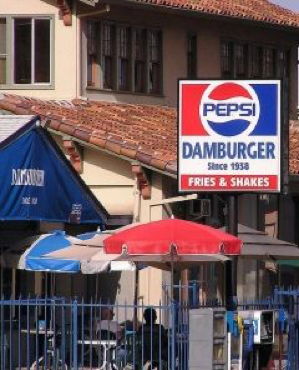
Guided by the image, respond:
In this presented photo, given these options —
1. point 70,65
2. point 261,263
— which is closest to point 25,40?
point 70,65

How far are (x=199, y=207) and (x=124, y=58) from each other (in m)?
5.02

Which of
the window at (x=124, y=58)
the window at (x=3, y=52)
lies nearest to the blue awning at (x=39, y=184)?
the window at (x=3, y=52)

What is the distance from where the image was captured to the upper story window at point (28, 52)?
3350 centimetres

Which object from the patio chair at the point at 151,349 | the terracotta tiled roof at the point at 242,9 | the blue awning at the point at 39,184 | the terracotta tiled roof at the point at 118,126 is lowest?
the patio chair at the point at 151,349

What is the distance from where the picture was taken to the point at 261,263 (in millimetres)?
33969

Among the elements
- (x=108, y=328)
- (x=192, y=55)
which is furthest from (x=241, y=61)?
(x=108, y=328)

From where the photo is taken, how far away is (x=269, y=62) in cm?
3906

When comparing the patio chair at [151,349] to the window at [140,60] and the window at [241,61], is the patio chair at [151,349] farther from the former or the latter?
the window at [241,61]

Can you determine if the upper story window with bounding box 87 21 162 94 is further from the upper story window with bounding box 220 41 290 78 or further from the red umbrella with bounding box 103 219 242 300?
the red umbrella with bounding box 103 219 242 300

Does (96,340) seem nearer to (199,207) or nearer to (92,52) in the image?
(199,207)

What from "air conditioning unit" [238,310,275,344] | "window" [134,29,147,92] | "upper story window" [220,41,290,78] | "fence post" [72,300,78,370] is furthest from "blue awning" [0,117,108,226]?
"upper story window" [220,41,290,78]

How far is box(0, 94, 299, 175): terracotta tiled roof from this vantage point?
29469 mm

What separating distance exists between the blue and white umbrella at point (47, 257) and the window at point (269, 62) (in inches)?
524

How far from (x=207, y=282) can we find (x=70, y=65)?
17.7ft
